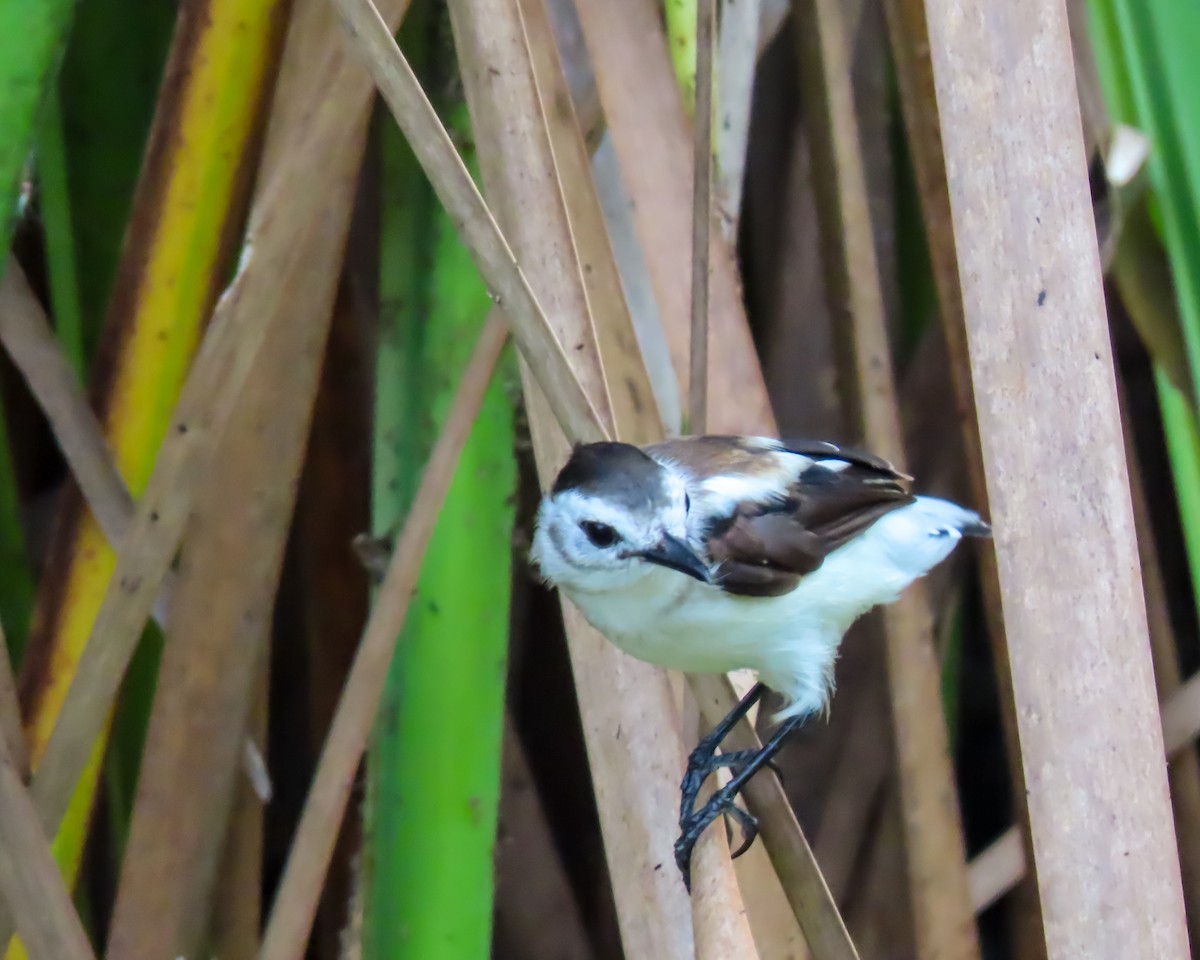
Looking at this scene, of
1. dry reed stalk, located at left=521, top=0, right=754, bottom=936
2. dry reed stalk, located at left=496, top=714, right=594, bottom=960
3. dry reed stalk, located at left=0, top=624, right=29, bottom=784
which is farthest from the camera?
dry reed stalk, located at left=496, top=714, right=594, bottom=960

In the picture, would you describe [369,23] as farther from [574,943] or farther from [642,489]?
[574,943]

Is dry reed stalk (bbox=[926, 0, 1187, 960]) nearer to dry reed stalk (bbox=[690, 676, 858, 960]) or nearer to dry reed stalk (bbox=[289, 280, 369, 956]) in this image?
dry reed stalk (bbox=[690, 676, 858, 960])

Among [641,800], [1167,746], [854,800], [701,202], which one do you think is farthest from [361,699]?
[1167,746]

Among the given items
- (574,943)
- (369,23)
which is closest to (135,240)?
(369,23)

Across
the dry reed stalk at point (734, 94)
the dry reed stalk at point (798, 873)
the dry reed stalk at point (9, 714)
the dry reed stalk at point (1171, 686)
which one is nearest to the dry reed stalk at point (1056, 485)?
the dry reed stalk at point (798, 873)

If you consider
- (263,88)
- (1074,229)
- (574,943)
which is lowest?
(574,943)

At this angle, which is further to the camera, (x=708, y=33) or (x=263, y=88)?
(x=263, y=88)

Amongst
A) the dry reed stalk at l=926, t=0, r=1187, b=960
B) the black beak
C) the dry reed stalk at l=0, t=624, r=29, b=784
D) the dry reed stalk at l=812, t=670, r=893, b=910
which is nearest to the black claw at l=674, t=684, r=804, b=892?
the black beak
